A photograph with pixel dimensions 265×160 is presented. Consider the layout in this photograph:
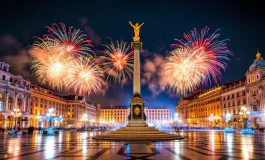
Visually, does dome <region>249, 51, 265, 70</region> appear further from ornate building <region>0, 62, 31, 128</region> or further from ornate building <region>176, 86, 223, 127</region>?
ornate building <region>0, 62, 31, 128</region>

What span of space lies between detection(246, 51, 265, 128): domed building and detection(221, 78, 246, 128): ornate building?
5.00 m

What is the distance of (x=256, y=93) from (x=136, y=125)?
48970 millimetres

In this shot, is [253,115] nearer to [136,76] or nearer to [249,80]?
[249,80]

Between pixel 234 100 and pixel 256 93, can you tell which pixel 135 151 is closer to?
pixel 256 93

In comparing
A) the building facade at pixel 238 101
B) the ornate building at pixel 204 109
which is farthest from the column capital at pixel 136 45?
the ornate building at pixel 204 109

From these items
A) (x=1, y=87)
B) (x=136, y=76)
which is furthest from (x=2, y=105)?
(x=136, y=76)

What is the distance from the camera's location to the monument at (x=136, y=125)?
29797 millimetres

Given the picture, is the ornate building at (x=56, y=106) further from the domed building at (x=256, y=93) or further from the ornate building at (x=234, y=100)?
the domed building at (x=256, y=93)

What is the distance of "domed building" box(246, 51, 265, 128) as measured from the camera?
6581cm

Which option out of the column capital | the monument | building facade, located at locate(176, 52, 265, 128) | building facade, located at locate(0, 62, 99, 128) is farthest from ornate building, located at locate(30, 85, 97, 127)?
building facade, located at locate(176, 52, 265, 128)

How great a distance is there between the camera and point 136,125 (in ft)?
118

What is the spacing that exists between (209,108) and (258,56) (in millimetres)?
42992

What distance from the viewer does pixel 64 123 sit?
128625 millimetres

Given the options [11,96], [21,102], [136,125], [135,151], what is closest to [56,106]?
[21,102]
